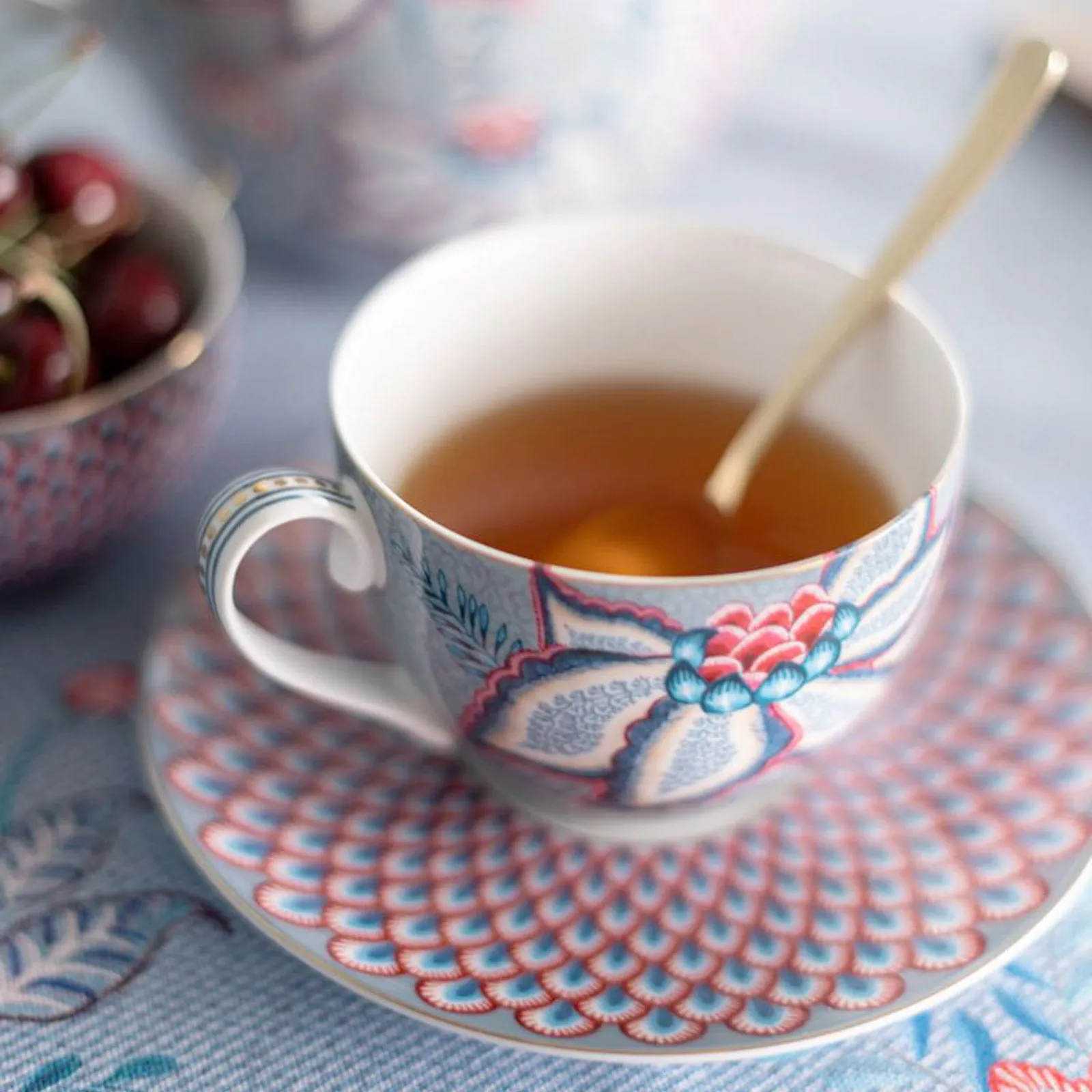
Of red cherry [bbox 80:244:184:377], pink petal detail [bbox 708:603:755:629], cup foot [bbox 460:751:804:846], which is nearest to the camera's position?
pink petal detail [bbox 708:603:755:629]

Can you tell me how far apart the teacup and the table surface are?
112 mm

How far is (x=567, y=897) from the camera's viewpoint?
1.81 ft

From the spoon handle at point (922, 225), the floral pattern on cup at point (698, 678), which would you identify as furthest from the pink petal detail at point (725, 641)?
the spoon handle at point (922, 225)

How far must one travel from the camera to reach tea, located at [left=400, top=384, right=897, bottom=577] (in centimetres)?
66

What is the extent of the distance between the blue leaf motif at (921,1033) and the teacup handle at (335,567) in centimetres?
23

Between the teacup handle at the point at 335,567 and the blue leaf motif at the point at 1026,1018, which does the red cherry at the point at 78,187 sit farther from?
the blue leaf motif at the point at 1026,1018

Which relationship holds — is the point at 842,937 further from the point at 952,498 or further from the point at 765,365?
the point at 765,365

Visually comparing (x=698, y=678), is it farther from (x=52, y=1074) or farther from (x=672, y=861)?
(x=52, y=1074)

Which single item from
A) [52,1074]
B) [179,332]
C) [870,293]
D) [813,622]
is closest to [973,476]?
[870,293]

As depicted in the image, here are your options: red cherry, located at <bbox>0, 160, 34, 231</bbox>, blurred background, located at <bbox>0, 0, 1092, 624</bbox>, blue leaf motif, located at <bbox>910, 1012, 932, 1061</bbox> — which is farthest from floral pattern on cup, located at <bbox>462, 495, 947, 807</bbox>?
red cherry, located at <bbox>0, 160, 34, 231</bbox>

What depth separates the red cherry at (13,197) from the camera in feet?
2.18

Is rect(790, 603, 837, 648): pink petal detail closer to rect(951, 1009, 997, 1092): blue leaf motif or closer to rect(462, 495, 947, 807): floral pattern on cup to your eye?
rect(462, 495, 947, 807): floral pattern on cup

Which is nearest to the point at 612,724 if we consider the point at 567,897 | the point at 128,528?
the point at 567,897

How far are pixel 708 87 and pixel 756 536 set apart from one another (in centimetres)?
35
